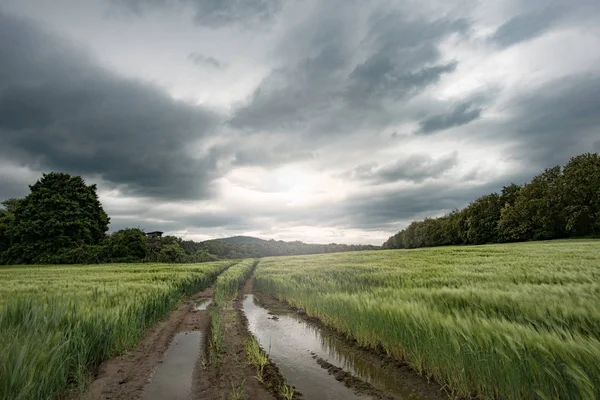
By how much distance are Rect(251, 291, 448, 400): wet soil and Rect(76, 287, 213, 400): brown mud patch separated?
2.41m

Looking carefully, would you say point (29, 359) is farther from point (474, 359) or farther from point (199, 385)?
point (474, 359)

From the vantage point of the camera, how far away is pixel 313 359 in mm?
6332

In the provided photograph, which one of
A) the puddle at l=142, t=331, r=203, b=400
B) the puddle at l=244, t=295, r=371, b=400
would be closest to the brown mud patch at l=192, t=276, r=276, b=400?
the puddle at l=142, t=331, r=203, b=400

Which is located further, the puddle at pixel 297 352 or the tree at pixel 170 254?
the tree at pixel 170 254

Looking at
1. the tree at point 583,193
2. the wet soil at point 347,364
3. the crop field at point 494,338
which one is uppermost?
the tree at point 583,193

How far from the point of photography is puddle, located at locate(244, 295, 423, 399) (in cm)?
482

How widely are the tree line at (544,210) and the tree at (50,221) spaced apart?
7956 cm

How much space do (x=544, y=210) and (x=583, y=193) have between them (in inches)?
270

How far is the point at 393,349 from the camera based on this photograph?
5918 mm

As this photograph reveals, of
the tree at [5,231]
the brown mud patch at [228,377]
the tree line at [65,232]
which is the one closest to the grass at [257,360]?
the brown mud patch at [228,377]

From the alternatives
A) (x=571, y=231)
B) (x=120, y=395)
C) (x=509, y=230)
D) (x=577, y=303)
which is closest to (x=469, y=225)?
(x=509, y=230)

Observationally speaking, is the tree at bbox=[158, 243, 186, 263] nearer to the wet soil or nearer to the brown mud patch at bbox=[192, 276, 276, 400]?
the wet soil

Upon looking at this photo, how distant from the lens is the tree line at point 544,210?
4834cm

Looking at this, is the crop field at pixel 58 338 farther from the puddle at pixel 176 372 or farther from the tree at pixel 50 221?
the tree at pixel 50 221
